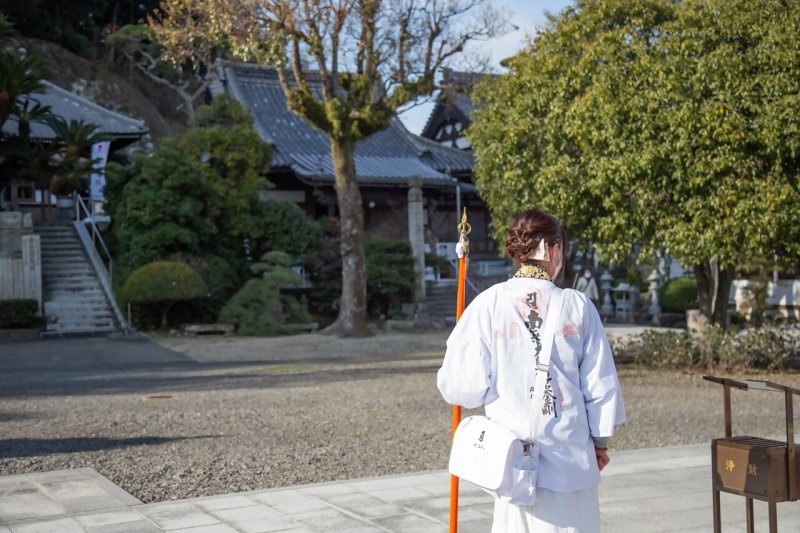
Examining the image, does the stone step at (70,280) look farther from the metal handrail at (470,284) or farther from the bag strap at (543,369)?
the bag strap at (543,369)

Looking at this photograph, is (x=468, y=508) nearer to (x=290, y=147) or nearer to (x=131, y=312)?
(x=131, y=312)

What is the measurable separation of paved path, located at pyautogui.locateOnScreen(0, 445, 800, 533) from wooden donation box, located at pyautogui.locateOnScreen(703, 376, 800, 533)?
60.3 inches

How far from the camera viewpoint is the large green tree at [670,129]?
11164 millimetres

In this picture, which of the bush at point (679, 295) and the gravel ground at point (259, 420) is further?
the bush at point (679, 295)

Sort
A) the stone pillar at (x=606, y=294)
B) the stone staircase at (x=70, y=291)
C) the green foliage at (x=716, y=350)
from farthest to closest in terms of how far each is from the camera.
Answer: the stone pillar at (x=606, y=294) → the stone staircase at (x=70, y=291) → the green foliage at (x=716, y=350)

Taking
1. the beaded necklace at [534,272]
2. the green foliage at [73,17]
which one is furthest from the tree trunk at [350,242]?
the green foliage at [73,17]

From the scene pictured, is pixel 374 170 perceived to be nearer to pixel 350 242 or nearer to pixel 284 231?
pixel 284 231

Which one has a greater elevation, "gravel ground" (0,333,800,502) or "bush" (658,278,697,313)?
"bush" (658,278,697,313)

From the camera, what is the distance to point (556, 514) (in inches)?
129

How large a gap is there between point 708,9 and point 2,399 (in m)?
10.6

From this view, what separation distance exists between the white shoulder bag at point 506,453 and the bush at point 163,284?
1711cm

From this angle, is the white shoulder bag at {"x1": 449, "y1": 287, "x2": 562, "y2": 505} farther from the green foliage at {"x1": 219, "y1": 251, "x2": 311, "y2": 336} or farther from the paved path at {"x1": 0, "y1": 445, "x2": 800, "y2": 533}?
the green foliage at {"x1": 219, "y1": 251, "x2": 311, "y2": 336}

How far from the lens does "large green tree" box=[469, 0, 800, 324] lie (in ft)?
36.6

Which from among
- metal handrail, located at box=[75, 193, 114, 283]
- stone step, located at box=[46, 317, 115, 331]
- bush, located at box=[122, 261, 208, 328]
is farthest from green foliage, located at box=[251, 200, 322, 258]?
stone step, located at box=[46, 317, 115, 331]
